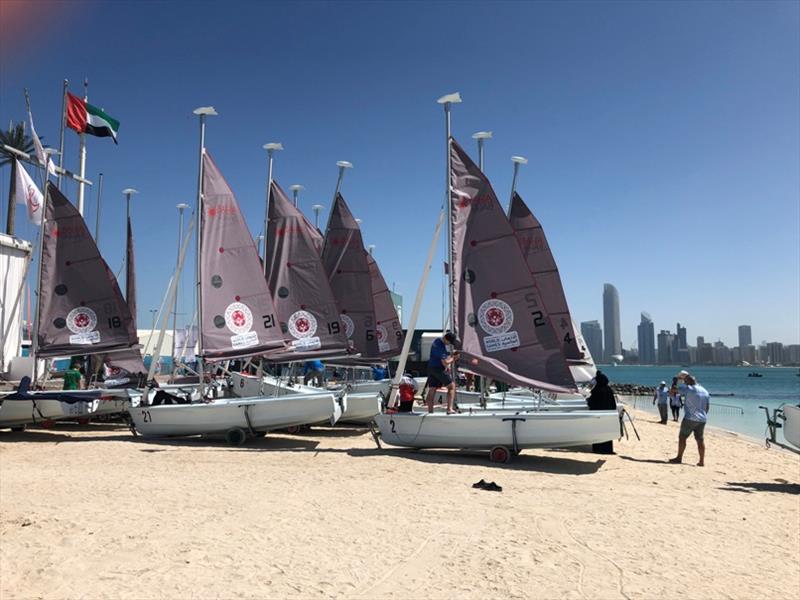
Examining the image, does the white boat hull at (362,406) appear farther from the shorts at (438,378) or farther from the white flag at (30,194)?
the white flag at (30,194)

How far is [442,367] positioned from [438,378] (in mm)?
236

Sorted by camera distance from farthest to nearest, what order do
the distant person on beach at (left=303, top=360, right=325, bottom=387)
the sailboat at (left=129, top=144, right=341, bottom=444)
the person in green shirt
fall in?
the distant person on beach at (left=303, top=360, right=325, bottom=387) < the person in green shirt < the sailboat at (left=129, top=144, right=341, bottom=444)

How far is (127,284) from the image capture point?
69.5 ft

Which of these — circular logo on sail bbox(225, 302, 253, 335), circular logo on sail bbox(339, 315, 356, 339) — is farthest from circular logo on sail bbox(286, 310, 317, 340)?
circular logo on sail bbox(339, 315, 356, 339)

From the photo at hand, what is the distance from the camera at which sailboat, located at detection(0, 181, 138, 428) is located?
14.7m

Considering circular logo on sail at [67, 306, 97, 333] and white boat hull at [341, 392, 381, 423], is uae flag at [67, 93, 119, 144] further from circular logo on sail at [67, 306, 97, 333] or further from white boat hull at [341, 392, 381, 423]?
white boat hull at [341, 392, 381, 423]

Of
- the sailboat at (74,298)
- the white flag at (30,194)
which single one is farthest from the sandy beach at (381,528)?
the white flag at (30,194)

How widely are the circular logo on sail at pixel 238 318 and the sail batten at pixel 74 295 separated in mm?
3588

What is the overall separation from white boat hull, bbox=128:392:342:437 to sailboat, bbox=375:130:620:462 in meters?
1.44

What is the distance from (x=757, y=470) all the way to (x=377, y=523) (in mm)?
9575

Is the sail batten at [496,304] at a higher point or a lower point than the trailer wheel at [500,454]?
higher

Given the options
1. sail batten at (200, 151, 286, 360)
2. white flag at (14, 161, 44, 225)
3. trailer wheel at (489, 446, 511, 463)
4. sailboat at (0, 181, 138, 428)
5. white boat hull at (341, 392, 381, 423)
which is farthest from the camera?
white flag at (14, 161, 44, 225)

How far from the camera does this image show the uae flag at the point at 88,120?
21656mm

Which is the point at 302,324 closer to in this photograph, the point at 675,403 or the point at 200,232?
the point at 200,232
